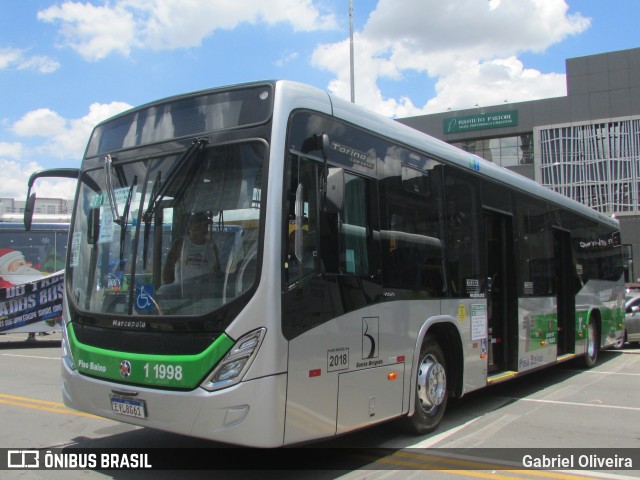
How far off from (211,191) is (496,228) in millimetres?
5178

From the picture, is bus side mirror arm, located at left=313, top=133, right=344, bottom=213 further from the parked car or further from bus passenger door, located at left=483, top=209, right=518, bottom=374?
the parked car

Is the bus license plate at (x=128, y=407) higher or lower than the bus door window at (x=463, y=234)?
lower

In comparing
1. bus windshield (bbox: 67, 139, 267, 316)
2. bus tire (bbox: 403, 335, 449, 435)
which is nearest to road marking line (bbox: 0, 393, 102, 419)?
bus windshield (bbox: 67, 139, 267, 316)

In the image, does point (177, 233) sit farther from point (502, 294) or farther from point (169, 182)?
point (502, 294)

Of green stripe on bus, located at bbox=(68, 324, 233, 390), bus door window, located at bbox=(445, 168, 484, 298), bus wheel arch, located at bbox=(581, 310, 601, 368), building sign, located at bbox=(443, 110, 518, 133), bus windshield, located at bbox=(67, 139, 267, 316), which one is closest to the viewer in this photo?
green stripe on bus, located at bbox=(68, 324, 233, 390)

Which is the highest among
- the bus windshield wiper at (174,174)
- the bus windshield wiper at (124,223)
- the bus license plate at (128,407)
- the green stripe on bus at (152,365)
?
the bus windshield wiper at (174,174)

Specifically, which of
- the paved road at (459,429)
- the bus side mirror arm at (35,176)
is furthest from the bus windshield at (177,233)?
the paved road at (459,429)

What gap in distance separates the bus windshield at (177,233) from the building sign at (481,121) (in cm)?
5830

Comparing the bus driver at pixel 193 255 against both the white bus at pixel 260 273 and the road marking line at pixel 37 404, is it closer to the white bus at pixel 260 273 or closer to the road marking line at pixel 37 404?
the white bus at pixel 260 273

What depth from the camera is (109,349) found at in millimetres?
5008

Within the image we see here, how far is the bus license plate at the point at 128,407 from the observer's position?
4.68 m

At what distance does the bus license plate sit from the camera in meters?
4.68

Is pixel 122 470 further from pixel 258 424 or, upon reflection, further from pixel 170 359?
pixel 258 424

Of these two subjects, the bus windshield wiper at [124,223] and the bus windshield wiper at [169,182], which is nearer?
the bus windshield wiper at [169,182]
